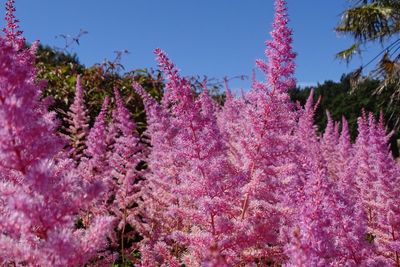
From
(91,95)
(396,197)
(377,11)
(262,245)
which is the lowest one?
(262,245)

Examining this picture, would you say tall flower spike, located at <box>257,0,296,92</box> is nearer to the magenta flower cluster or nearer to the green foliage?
the magenta flower cluster

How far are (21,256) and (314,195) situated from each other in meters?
1.33

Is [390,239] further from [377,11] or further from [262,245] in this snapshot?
[377,11]

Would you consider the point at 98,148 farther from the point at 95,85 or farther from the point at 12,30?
the point at 95,85

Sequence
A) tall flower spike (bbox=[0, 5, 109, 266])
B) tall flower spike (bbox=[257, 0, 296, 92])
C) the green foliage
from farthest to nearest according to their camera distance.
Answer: the green foliage → tall flower spike (bbox=[257, 0, 296, 92]) → tall flower spike (bbox=[0, 5, 109, 266])

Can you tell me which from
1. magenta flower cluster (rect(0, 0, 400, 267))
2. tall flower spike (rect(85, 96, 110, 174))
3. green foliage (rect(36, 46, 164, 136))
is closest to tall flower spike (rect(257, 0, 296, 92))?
magenta flower cluster (rect(0, 0, 400, 267))

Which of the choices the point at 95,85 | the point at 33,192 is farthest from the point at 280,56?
the point at 95,85

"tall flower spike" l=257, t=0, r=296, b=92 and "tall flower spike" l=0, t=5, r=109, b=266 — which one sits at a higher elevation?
"tall flower spike" l=257, t=0, r=296, b=92

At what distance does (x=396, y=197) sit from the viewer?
13.4 ft

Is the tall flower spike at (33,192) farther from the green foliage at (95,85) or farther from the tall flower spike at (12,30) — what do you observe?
the green foliage at (95,85)

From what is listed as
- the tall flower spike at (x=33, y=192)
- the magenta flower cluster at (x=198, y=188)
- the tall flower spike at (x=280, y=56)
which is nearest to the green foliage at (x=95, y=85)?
the magenta flower cluster at (x=198, y=188)

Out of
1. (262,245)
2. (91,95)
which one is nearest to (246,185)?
(262,245)

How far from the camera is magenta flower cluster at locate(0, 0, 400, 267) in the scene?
2020 mm

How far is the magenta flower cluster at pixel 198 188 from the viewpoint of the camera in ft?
6.63
